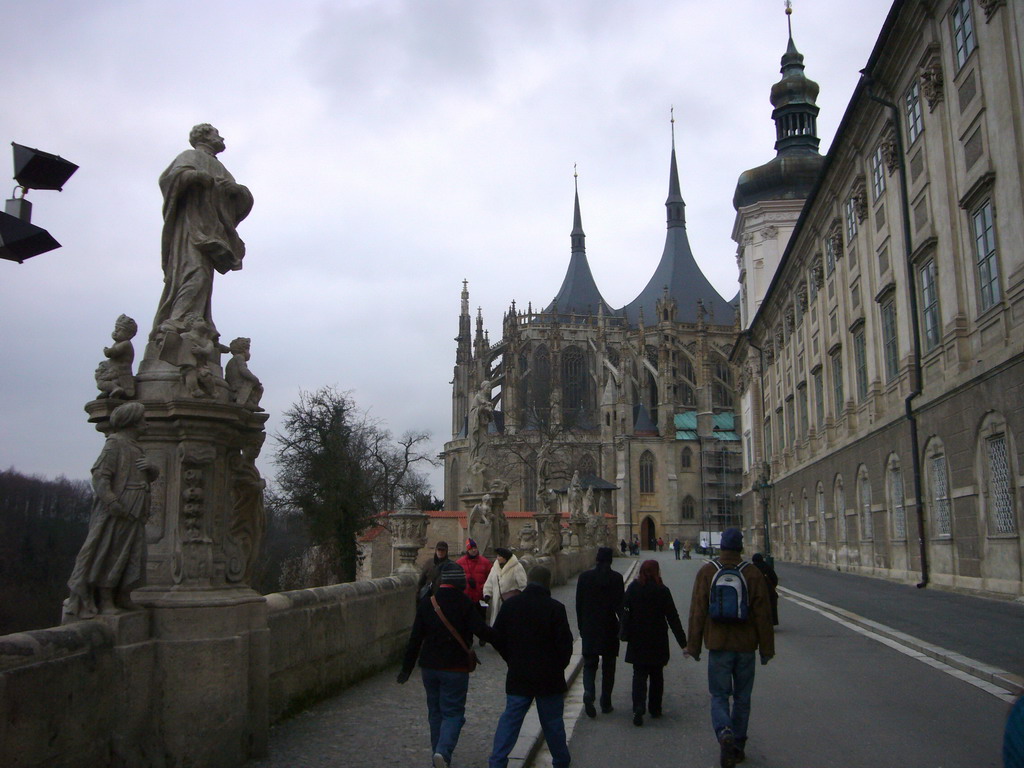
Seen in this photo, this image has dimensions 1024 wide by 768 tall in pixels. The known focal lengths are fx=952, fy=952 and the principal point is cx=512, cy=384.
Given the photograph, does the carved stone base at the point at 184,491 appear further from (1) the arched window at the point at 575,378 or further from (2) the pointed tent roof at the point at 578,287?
(2) the pointed tent roof at the point at 578,287

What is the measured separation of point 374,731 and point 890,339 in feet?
64.7

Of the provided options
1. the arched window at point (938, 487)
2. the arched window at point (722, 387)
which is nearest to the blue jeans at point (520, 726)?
the arched window at point (938, 487)

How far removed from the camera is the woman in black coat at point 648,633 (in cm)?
752

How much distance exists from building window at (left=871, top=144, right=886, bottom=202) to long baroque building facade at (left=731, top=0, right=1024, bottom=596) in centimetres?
7

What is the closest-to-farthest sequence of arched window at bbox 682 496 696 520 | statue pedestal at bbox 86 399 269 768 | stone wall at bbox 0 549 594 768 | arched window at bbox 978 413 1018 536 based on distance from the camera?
1. stone wall at bbox 0 549 594 768
2. statue pedestal at bbox 86 399 269 768
3. arched window at bbox 978 413 1018 536
4. arched window at bbox 682 496 696 520

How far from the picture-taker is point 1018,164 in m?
14.8

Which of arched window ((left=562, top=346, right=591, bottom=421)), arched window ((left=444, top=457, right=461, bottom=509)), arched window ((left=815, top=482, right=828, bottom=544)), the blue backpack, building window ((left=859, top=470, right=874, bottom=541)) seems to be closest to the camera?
the blue backpack

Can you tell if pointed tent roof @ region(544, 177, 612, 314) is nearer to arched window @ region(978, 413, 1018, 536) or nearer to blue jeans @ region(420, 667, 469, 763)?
arched window @ region(978, 413, 1018, 536)

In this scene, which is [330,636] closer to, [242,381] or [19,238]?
[242,381]

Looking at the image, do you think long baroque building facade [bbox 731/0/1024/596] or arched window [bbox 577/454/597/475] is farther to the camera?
arched window [bbox 577/454/597/475]

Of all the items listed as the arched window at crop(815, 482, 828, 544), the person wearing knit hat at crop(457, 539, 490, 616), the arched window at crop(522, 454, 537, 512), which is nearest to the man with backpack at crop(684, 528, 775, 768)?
the person wearing knit hat at crop(457, 539, 490, 616)

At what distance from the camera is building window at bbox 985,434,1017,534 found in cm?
1531

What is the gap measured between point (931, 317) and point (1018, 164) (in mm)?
5424

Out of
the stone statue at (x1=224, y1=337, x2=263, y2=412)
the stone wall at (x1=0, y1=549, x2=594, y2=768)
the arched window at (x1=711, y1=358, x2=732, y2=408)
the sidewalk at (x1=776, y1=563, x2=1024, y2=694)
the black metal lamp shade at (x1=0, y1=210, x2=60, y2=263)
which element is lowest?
the sidewalk at (x1=776, y1=563, x2=1024, y2=694)
